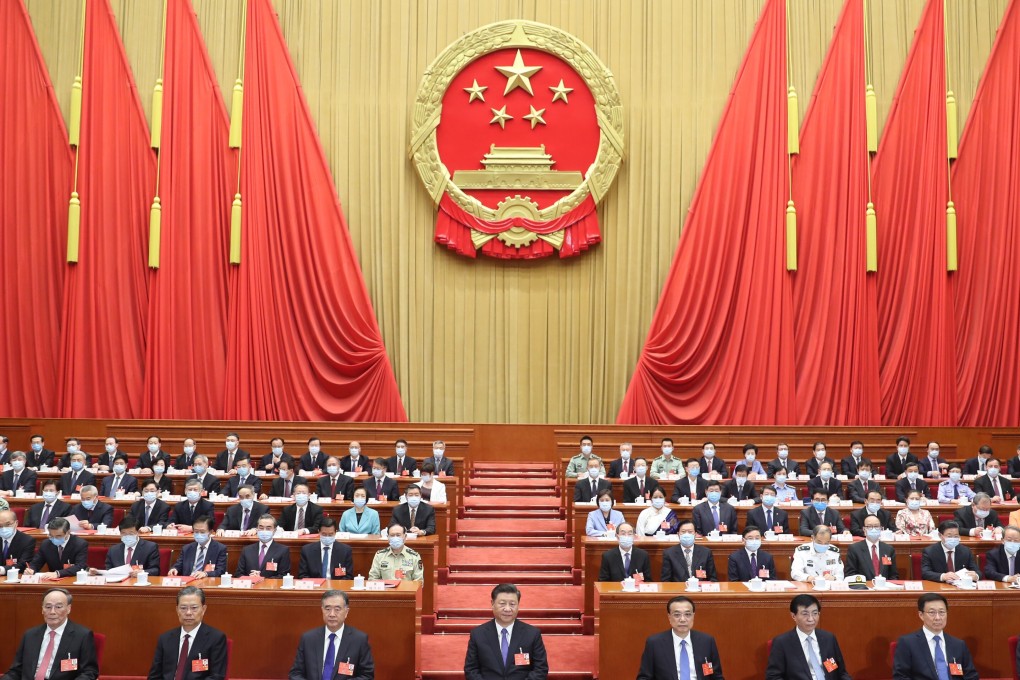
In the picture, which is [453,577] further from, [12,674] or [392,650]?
[12,674]

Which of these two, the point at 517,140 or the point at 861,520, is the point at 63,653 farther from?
the point at 517,140

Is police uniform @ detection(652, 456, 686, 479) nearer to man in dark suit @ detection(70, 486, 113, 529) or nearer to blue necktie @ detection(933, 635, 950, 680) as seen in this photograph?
blue necktie @ detection(933, 635, 950, 680)

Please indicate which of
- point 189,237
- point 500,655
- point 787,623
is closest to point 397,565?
point 500,655

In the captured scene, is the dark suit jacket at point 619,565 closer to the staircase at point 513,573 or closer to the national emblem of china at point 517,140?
the staircase at point 513,573

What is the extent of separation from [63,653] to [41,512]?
323 cm

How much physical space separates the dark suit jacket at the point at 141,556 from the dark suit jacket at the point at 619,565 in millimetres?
2993

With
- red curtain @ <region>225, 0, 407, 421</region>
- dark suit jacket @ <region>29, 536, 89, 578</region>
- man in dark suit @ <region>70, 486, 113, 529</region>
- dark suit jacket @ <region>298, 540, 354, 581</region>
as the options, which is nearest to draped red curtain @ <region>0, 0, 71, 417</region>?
red curtain @ <region>225, 0, 407, 421</region>

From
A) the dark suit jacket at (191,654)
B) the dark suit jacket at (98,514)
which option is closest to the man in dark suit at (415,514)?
the dark suit jacket at (98,514)

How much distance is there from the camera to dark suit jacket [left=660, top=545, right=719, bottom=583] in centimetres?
676

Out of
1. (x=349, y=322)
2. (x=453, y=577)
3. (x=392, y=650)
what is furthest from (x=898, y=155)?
(x=392, y=650)

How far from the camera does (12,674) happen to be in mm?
5203

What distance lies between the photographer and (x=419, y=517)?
302 inches

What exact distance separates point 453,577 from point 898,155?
8.10 meters

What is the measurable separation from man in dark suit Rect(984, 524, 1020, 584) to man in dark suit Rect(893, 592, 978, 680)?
5.45ft
